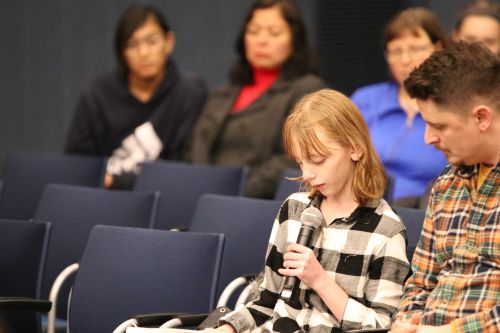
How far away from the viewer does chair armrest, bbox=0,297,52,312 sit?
3.13 m

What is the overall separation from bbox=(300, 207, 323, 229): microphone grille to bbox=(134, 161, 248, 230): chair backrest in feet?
5.65

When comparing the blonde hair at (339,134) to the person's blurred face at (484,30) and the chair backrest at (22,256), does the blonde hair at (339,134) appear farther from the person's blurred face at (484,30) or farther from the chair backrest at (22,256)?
the person's blurred face at (484,30)

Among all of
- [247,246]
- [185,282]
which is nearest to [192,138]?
[247,246]

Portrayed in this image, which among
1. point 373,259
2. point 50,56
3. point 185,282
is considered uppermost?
point 50,56

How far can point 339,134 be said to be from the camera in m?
2.75

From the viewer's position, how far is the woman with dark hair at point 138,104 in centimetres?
531

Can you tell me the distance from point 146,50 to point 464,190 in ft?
10.1

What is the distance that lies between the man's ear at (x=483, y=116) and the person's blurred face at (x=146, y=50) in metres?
3.15

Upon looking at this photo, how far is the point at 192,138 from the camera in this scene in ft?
17.3

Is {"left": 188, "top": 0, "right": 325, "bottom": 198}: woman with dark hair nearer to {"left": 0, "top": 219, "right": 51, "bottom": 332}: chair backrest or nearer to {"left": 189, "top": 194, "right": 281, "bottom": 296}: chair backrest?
{"left": 189, "top": 194, "right": 281, "bottom": 296}: chair backrest

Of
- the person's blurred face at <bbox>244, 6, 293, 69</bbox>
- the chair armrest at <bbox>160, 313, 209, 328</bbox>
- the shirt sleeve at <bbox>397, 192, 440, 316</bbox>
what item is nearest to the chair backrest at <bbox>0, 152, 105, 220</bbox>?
the person's blurred face at <bbox>244, 6, 293, 69</bbox>

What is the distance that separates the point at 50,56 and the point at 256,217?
3.94 metres

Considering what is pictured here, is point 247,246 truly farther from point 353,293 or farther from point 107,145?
point 107,145

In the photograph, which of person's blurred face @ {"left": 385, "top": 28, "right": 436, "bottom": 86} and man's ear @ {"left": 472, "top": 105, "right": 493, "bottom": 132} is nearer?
man's ear @ {"left": 472, "top": 105, "right": 493, "bottom": 132}
